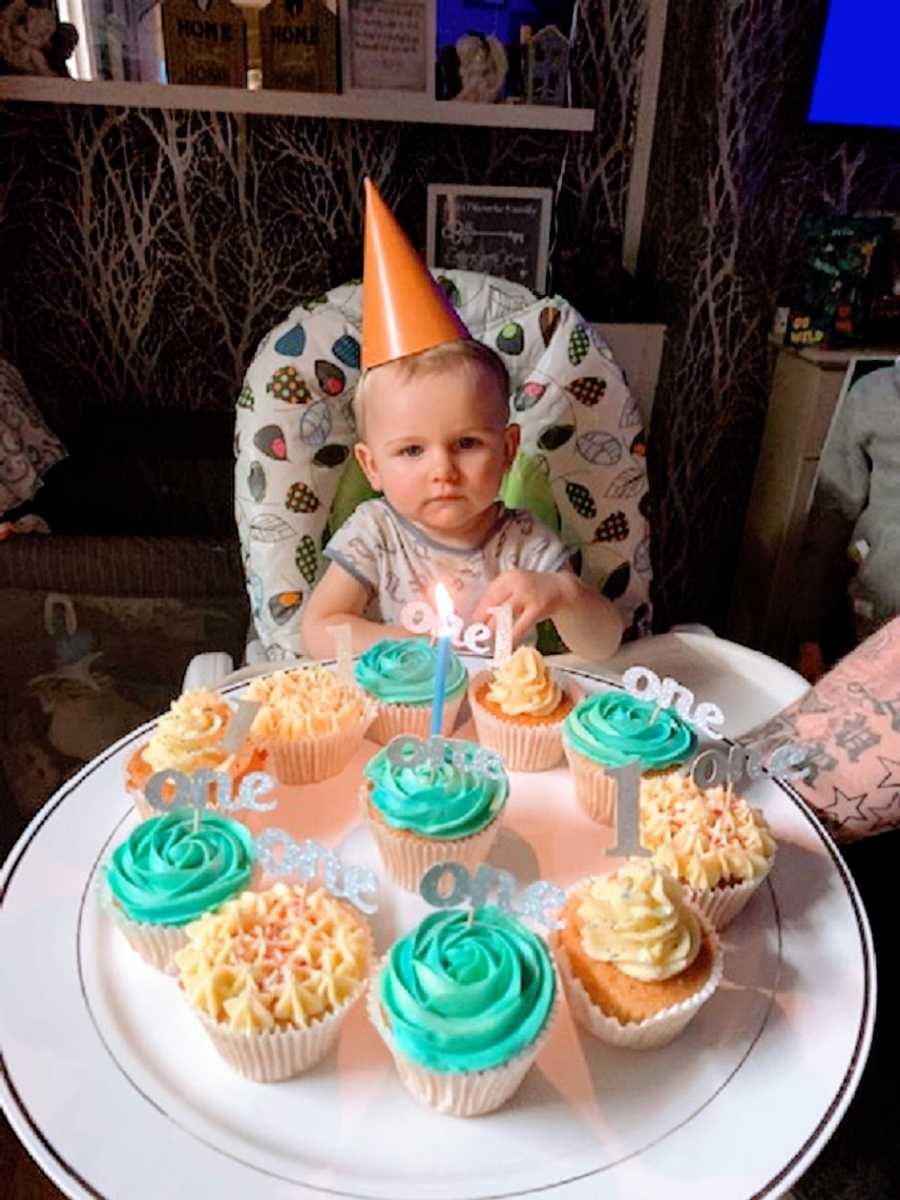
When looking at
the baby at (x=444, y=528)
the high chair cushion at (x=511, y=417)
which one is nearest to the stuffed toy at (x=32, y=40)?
the high chair cushion at (x=511, y=417)

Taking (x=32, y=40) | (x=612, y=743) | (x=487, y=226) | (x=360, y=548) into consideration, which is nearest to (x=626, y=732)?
(x=612, y=743)

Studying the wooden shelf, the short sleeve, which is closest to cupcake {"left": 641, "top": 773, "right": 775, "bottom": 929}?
the short sleeve

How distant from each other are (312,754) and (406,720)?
0.42 feet

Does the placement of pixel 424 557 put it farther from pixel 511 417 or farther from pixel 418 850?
pixel 418 850

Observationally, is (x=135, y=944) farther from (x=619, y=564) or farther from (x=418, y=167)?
(x=418, y=167)

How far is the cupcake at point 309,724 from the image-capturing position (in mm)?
1006

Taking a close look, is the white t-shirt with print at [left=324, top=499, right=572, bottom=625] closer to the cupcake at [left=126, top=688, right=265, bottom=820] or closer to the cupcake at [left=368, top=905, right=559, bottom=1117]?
the cupcake at [left=126, top=688, right=265, bottom=820]

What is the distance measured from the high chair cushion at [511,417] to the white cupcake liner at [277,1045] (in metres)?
0.80

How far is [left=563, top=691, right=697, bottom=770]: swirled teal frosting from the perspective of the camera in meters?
0.98

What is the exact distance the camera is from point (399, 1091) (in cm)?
72

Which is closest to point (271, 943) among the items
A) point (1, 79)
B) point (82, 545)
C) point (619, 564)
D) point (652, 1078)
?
point (652, 1078)

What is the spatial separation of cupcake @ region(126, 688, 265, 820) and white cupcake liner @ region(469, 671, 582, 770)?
26 centimetres

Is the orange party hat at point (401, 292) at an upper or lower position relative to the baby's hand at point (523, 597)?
upper

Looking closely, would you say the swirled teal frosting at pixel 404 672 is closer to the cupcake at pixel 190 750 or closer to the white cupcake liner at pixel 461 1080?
the cupcake at pixel 190 750
